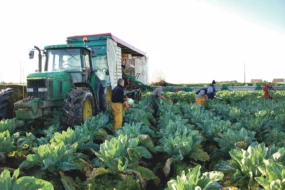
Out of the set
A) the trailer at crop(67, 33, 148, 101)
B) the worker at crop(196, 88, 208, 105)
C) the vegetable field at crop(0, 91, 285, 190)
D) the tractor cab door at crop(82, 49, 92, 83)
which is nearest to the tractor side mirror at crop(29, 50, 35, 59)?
the tractor cab door at crop(82, 49, 92, 83)

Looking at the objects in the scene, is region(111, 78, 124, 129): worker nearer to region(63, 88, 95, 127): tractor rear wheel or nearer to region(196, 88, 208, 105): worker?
region(63, 88, 95, 127): tractor rear wheel

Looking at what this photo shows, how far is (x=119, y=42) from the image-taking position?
13758 millimetres

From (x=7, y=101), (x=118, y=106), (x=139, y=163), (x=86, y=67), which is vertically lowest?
(x=139, y=163)

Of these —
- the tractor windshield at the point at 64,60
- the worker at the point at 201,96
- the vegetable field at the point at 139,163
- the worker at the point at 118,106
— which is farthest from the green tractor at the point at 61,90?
the worker at the point at 201,96

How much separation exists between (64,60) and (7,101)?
195 centimetres

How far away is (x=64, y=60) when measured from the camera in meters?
8.50

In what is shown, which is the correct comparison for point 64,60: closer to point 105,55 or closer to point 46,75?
point 46,75

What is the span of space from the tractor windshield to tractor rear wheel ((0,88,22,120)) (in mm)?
1244

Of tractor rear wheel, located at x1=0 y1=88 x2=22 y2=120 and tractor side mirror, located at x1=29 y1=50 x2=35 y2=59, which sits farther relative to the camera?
tractor side mirror, located at x1=29 y1=50 x2=35 y2=59

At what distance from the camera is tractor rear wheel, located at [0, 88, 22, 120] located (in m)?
7.37

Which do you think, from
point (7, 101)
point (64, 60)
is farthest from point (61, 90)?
point (7, 101)

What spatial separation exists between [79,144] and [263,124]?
424 cm

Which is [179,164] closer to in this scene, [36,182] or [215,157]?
[215,157]

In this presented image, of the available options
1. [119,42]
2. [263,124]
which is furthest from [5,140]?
[119,42]
